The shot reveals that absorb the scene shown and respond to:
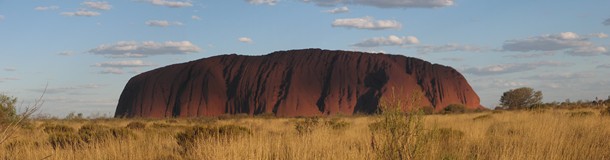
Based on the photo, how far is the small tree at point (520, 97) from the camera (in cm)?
5966

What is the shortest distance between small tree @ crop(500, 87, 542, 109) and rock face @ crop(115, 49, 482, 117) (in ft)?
14.9

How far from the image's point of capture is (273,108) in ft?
200

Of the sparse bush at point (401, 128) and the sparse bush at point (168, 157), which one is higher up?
the sparse bush at point (401, 128)

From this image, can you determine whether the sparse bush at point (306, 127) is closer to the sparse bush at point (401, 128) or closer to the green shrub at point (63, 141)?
Answer: the sparse bush at point (401, 128)

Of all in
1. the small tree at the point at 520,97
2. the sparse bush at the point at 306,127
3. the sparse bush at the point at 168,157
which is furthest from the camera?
the small tree at the point at 520,97

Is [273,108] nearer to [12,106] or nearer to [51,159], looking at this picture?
[12,106]

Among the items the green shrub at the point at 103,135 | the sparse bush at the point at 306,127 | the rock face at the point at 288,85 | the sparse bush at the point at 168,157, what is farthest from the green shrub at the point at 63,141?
the rock face at the point at 288,85

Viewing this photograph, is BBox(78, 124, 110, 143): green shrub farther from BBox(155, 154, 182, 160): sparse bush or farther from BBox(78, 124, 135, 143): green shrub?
BBox(155, 154, 182, 160): sparse bush

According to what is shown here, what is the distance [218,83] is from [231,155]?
57900mm

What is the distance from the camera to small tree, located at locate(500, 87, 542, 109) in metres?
59.7

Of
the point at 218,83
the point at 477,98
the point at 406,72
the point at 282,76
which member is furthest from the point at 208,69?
the point at 477,98

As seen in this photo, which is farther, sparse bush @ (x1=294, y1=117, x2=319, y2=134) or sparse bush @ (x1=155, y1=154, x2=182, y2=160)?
sparse bush @ (x1=294, y1=117, x2=319, y2=134)

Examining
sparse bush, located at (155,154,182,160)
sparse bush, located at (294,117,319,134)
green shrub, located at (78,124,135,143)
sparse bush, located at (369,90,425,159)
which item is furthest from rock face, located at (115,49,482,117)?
sparse bush, located at (369,90,425,159)

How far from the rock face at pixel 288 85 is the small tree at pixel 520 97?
4532 mm
